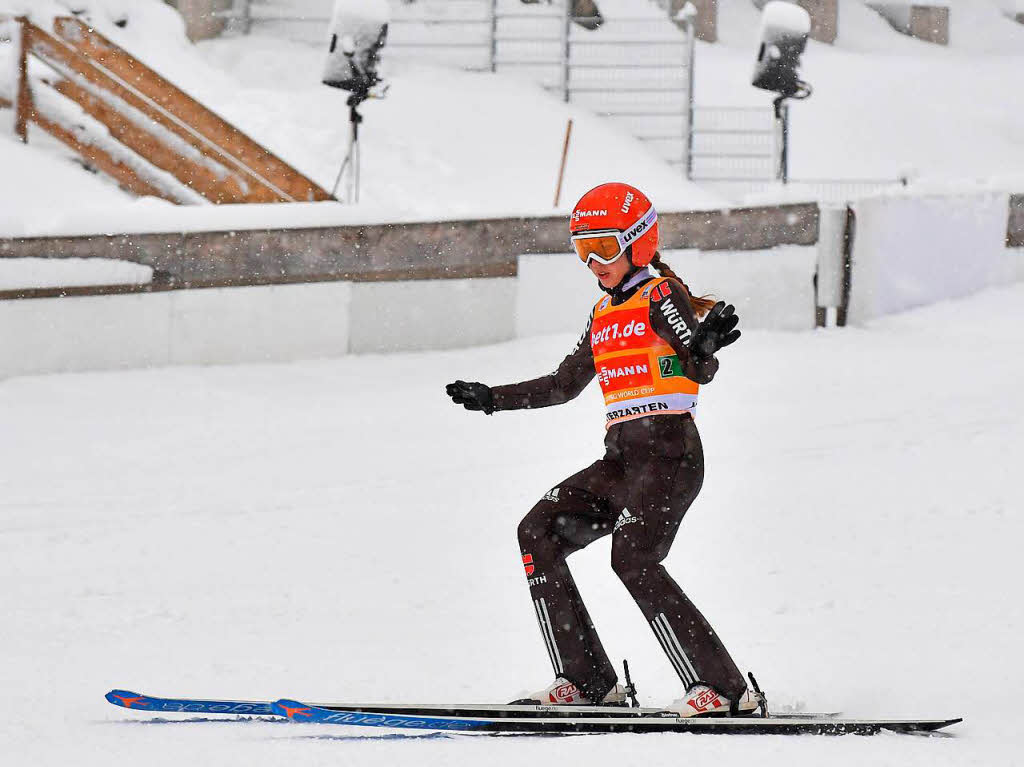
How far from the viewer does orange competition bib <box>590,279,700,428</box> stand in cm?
457

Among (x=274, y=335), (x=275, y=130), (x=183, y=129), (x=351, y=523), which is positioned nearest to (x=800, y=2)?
(x=275, y=130)

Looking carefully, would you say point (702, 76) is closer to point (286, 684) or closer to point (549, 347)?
point (549, 347)

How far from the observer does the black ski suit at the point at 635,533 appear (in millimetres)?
4496

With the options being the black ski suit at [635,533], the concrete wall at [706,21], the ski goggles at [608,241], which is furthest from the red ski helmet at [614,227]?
the concrete wall at [706,21]

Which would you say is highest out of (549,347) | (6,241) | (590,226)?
(590,226)

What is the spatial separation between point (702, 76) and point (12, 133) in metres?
14.9

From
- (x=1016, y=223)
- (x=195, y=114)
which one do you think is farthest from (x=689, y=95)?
(x=195, y=114)

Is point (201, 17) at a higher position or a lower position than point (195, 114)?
higher

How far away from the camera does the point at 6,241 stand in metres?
9.87

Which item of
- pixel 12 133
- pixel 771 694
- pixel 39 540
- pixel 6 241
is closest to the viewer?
pixel 771 694

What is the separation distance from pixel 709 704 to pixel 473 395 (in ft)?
4.17

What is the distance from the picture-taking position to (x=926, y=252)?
46.2 feet

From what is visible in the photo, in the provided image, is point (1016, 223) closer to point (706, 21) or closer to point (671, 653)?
point (671, 653)

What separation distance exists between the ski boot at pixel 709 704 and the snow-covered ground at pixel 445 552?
16 cm
